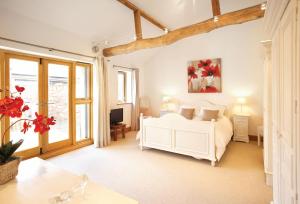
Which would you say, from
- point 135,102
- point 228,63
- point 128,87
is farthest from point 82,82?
point 228,63

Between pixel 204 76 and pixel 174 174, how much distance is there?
3.32 meters

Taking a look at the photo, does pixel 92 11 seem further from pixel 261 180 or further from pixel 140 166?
pixel 261 180

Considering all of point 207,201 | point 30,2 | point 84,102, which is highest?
point 30,2

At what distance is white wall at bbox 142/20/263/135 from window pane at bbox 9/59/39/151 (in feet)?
12.5

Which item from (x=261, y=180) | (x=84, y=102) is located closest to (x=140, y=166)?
(x=261, y=180)

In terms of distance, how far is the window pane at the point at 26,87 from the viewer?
3086 millimetres

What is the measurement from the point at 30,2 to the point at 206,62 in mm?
4307

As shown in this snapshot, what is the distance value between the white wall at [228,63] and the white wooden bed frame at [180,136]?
2.11m

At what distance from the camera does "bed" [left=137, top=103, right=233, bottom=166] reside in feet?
9.93

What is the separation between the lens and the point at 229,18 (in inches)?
113

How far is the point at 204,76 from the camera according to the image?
513 centimetres

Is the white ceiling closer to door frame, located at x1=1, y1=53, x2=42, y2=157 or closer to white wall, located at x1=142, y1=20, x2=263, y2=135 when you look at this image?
door frame, located at x1=1, y1=53, x2=42, y2=157

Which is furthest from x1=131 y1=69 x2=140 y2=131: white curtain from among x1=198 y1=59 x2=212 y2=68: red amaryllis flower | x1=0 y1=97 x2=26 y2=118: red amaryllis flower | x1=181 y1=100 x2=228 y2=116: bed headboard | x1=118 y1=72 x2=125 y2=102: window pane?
x1=0 y1=97 x2=26 y2=118: red amaryllis flower

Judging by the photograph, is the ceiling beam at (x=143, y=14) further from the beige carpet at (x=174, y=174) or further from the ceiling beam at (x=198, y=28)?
the beige carpet at (x=174, y=174)
